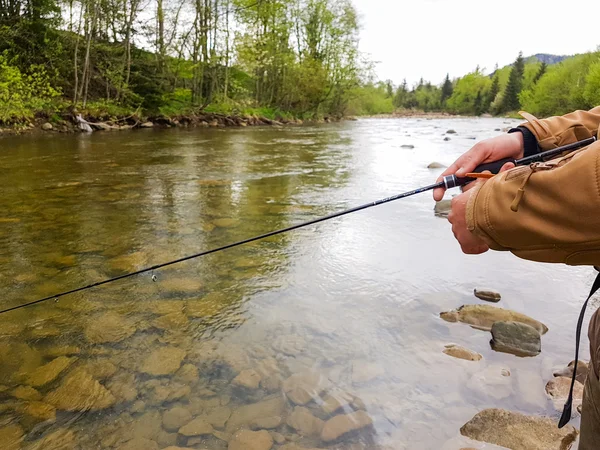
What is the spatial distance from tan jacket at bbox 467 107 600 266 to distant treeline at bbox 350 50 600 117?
1796 inches

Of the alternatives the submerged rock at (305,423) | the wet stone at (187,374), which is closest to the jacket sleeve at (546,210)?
the submerged rock at (305,423)

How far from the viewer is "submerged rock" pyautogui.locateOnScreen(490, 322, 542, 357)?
2.57 m

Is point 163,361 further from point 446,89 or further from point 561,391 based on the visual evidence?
point 446,89

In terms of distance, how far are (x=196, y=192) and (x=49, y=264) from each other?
10.2 feet

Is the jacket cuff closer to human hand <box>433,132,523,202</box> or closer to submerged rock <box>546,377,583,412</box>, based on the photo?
human hand <box>433,132,523,202</box>

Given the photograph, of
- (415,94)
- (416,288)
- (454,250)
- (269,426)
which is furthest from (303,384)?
(415,94)

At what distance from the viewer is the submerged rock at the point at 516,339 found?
257cm

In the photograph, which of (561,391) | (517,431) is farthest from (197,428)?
(561,391)

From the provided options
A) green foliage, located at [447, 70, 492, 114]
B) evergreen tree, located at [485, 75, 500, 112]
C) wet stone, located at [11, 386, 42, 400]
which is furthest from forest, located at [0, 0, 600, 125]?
green foliage, located at [447, 70, 492, 114]

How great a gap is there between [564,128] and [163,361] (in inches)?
93.4

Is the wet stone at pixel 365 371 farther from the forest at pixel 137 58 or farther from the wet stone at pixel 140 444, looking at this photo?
the forest at pixel 137 58

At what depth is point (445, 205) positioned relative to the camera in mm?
6047

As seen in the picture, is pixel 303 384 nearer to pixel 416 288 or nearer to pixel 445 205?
pixel 416 288

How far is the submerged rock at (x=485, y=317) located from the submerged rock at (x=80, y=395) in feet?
7.25
